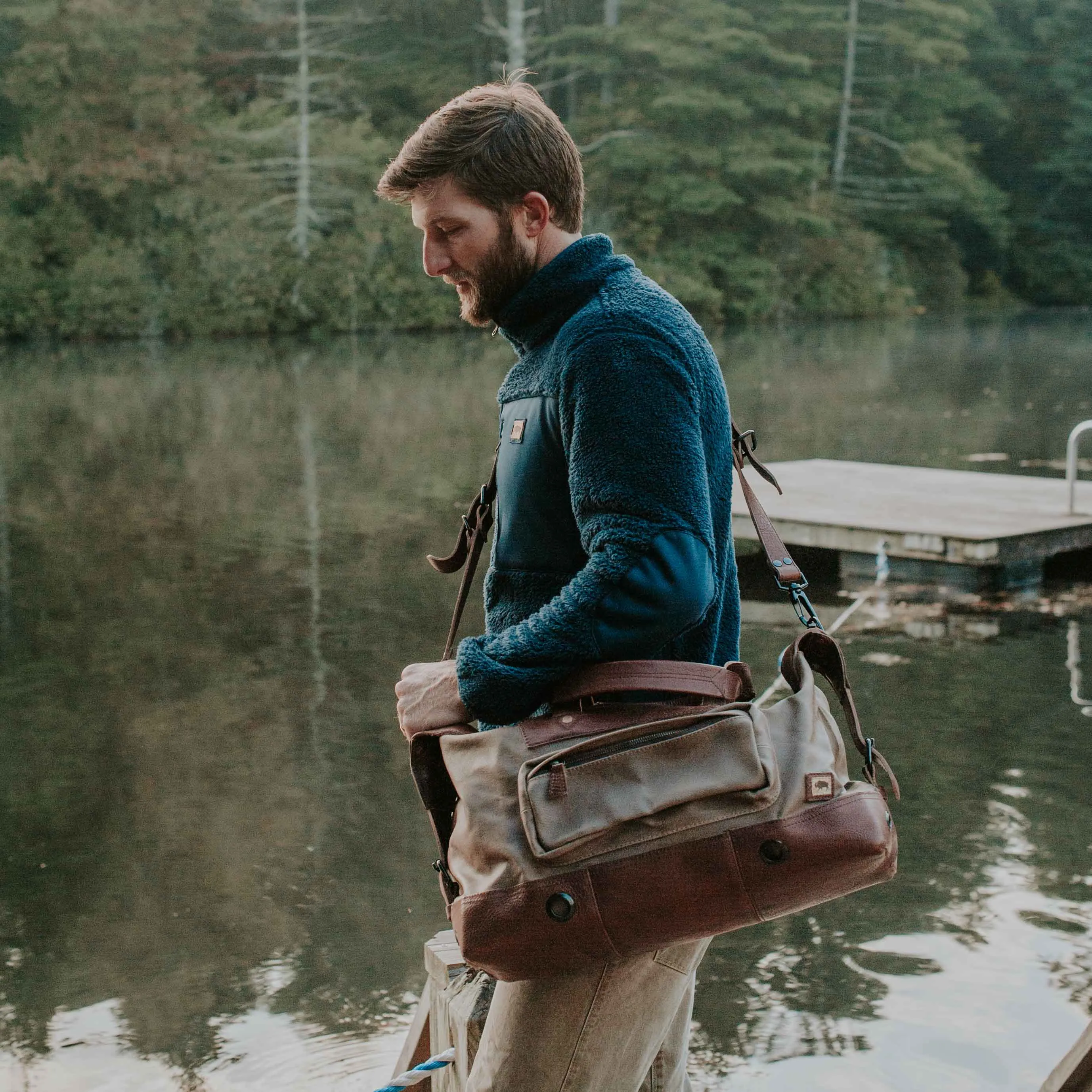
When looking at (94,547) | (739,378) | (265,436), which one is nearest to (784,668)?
(94,547)

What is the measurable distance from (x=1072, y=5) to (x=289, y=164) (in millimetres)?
22718

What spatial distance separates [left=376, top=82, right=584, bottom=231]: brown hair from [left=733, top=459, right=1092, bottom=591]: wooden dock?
624 centimetres

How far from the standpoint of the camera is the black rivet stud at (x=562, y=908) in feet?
5.49

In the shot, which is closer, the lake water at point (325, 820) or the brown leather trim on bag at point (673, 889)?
the brown leather trim on bag at point (673, 889)

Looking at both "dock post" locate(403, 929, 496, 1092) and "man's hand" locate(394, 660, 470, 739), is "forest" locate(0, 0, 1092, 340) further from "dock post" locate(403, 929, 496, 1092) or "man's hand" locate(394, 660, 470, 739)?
"man's hand" locate(394, 660, 470, 739)

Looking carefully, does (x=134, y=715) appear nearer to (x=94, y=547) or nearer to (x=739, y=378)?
(x=94, y=547)

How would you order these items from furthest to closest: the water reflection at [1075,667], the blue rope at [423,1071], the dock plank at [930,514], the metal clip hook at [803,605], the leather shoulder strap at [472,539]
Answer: the dock plank at [930,514]
the water reflection at [1075,667]
the blue rope at [423,1071]
the leather shoulder strap at [472,539]
the metal clip hook at [803,605]

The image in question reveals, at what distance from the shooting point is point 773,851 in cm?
168

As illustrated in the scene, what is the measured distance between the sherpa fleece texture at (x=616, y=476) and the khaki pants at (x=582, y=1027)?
30cm

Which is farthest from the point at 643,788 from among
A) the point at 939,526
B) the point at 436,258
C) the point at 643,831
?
the point at 939,526

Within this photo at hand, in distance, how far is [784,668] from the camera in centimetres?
186

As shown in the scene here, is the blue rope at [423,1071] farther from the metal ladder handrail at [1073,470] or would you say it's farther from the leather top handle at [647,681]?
the metal ladder handrail at [1073,470]

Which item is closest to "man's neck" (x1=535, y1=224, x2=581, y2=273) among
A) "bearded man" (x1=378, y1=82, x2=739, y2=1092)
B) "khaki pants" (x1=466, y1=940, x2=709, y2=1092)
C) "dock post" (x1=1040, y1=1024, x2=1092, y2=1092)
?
"bearded man" (x1=378, y1=82, x2=739, y2=1092)

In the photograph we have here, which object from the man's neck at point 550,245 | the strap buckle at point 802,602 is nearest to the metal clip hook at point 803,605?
the strap buckle at point 802,602
